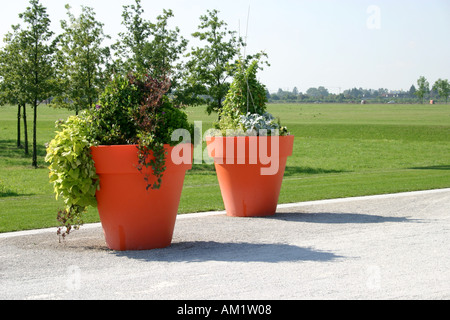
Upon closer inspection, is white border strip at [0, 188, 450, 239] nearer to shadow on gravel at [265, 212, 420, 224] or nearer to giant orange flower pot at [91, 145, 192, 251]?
shadow on gravel at [265, 212, 420, 224]

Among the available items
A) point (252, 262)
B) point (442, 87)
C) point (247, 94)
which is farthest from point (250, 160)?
point (442, 87)

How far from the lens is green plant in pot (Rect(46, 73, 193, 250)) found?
6.95 m

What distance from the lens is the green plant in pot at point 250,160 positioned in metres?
9.70

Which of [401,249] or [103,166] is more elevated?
[103,166]

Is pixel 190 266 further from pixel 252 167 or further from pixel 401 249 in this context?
pixel 252 167

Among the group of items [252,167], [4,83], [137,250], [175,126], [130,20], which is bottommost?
[137,250]

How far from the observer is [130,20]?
29.3 metres

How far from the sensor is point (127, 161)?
6953 mm

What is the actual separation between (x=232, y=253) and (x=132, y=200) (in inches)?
54.1

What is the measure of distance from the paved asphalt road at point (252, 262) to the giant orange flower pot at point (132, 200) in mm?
229

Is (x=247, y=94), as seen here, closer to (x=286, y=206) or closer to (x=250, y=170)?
(x=250, y=170)

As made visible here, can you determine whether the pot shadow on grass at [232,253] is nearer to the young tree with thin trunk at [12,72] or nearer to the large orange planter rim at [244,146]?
the large orange planter rim at [244,146]

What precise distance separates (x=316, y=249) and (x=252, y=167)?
2.86 m
